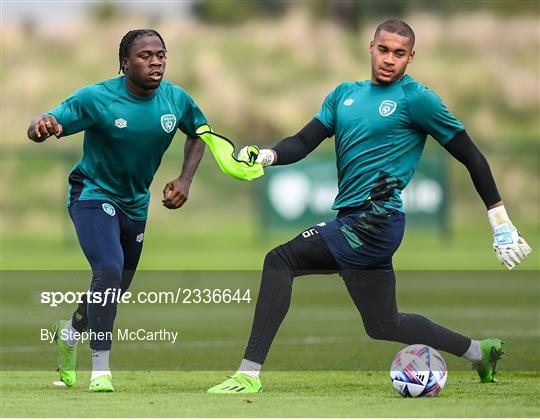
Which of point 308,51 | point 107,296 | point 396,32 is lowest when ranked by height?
point 107,296

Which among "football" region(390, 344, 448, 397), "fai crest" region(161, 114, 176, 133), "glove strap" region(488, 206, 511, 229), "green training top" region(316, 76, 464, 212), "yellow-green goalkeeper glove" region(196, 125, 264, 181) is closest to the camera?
"football" region(390, 344, 448, 397)

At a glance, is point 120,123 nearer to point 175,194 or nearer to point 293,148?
point 175,194

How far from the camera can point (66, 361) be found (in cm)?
1060

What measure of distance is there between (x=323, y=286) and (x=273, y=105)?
21.5 metres

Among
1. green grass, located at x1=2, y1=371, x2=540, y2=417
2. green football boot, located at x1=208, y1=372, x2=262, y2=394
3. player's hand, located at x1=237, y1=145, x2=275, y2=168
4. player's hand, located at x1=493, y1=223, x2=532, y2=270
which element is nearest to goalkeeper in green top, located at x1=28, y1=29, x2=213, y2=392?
green grass, located at x1=2, y1=371, x2=540, y2=417

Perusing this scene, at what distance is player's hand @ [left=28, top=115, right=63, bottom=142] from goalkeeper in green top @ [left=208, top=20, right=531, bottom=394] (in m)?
1.32

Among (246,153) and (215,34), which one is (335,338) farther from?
(215,34)

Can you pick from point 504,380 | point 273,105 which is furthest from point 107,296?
point 273,105

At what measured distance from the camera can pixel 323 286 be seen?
22.1 meters

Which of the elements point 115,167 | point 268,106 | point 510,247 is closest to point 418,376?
point 510,247

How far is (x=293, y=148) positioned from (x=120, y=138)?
125cm

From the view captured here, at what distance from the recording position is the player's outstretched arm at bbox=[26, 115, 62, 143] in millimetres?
9492

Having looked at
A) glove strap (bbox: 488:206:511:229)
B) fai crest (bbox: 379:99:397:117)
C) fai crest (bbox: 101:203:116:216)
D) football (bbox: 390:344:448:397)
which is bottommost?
football (bbox: 390:344:448:397)

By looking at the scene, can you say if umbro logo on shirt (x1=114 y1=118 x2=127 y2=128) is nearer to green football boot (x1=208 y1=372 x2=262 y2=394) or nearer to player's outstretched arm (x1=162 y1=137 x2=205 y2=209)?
player's outstretched arm (x1=162 y1=137 x2=205 y2=209)
